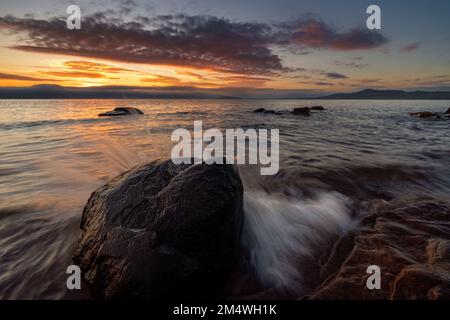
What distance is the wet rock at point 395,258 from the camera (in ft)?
9.34

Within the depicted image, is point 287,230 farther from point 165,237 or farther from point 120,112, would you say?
point 120,112

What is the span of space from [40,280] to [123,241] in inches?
54.2

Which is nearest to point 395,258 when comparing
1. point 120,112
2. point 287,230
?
point 287,230

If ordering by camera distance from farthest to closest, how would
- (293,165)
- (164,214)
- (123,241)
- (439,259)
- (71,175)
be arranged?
(293,165) → (71,175) → (439,259) → (164,214) → (123,241)

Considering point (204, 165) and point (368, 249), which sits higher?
point (204, 165)

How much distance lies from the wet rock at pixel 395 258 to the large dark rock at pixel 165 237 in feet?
4.20

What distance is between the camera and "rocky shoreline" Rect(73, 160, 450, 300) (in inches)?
104

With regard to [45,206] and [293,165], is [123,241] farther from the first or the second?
[293,165]

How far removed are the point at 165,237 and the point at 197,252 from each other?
40 cm

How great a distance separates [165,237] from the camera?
110 inches

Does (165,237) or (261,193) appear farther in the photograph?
(261,193)

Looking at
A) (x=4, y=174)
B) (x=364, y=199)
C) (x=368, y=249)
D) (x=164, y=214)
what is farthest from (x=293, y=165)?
(x=4, y=174)

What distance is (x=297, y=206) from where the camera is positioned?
17.7 ft

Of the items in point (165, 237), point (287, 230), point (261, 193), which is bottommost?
point (287, 230)
